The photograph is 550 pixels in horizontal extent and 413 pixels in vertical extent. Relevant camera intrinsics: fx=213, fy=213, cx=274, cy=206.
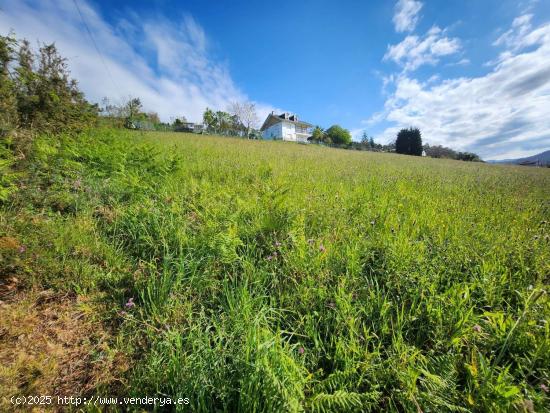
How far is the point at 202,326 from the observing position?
5.54 ft

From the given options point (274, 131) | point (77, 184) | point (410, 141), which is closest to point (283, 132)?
point (274, 131)

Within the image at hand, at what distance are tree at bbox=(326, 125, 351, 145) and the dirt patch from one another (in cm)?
7667

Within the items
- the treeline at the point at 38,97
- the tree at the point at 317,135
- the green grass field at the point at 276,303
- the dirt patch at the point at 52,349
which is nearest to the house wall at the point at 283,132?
the tree at the point at 317,135

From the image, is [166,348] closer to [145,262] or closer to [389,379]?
[145,262]

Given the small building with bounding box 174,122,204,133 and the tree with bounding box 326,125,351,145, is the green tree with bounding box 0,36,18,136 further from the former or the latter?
the tree with bounding box 326,125,351,145

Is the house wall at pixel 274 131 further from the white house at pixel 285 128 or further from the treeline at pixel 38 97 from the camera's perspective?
the treeline at pixel 38 97

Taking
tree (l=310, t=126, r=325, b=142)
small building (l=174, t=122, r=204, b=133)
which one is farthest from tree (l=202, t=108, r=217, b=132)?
tree (l=310, t=126, r=325, b=142)

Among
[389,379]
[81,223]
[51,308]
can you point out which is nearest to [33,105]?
[81,223]

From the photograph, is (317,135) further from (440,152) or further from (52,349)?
(52,349)

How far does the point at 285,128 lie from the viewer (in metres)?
62.7

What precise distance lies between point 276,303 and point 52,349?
1612 mm

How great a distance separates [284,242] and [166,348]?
1.39 m

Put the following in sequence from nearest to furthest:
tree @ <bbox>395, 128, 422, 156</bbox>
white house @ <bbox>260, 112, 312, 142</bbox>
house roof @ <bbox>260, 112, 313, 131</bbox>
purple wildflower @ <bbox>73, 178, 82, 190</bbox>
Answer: purple wildflower @ <bbox>73, 178, 82, 190</bbox> < tree @ <bbox>395, 128, 422, 156</bbox> < white house @ <bbox>260, 112, 312, 142</bbox> < house roof @ <bbox>260, 112, 313, 131</bbox>

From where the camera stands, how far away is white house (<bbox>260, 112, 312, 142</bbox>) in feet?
205
